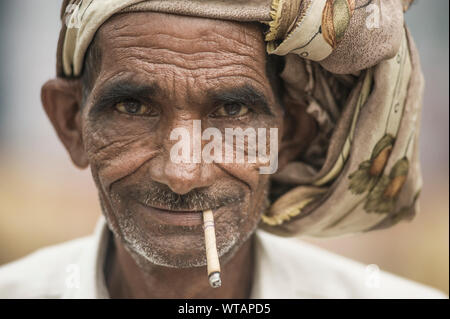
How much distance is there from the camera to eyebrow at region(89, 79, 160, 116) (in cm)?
177

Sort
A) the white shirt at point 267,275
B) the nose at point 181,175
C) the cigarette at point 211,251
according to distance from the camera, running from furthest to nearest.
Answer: the white shirt at point 267,275 < the nose at point 181,175 < the cigarette at point 211,251

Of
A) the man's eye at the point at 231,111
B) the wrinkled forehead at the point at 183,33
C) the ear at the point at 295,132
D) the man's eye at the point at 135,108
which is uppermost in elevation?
the wrinkled forehead at the point at 183,33

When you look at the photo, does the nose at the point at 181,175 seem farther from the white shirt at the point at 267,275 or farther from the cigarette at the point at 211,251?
the white shirt at the point at 267,275

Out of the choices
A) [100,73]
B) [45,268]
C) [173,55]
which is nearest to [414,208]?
[173,55]

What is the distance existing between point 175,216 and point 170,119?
34 centimetres

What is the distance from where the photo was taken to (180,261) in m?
1.85

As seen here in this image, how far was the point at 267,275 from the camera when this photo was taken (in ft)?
7.84

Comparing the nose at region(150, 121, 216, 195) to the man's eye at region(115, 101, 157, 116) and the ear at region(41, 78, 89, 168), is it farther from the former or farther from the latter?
the ear at region(41, 78, 89, 168)

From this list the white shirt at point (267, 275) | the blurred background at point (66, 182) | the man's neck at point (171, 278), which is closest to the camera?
the man's neck at point (171, 278)

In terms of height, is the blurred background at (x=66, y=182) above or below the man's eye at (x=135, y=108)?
below

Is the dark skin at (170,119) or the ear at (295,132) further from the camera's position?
the ear at (295,132)

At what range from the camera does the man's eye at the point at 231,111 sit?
73.4 inches

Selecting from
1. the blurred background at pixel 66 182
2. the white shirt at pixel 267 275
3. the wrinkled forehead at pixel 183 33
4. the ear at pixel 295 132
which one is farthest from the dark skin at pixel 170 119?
the blurred background at pixel 66 182

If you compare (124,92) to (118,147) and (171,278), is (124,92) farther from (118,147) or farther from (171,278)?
(171,278)
